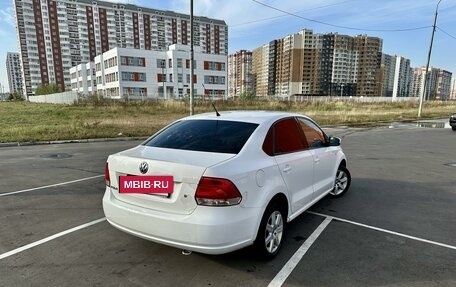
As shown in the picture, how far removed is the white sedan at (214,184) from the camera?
273 centimetres

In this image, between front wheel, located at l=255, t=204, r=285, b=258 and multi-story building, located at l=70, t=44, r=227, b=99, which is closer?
front wheel, located at l=255, t=204, r=285, b=258

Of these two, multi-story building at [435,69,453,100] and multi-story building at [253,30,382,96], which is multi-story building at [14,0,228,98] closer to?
multi-story building at [253,30,382,96]

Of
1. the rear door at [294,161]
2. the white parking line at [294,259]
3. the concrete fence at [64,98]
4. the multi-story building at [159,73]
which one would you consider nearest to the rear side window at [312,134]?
the rear door at [294,161]

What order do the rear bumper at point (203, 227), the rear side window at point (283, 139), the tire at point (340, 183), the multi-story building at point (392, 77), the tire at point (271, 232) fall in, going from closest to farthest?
1. the rear bumper at point (203, 227)
2. the tire at point (271, 232)
3. the rear side window at point (283, 139)
4. the tire at point (340, 183)
5. the multi-story building at point (392, 77)

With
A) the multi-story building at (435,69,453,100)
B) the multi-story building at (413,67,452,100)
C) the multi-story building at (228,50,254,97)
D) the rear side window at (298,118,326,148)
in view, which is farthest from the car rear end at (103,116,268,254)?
the multi-story building at (435,69,453,100)

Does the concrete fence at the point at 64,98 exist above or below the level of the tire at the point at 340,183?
above

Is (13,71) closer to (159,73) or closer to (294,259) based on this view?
(159,73)

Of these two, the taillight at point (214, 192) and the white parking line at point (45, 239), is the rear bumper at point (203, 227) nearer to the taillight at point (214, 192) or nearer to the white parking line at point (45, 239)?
the taillight at point (214, 192)

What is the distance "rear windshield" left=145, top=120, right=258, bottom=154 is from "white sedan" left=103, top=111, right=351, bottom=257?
0.01 m

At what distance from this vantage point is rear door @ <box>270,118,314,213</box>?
3.52m

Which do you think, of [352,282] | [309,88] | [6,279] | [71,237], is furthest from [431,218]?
[309,88]

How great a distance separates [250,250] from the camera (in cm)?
337

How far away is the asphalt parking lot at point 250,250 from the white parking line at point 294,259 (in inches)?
0.4

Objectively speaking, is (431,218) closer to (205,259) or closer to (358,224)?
(358,224)
